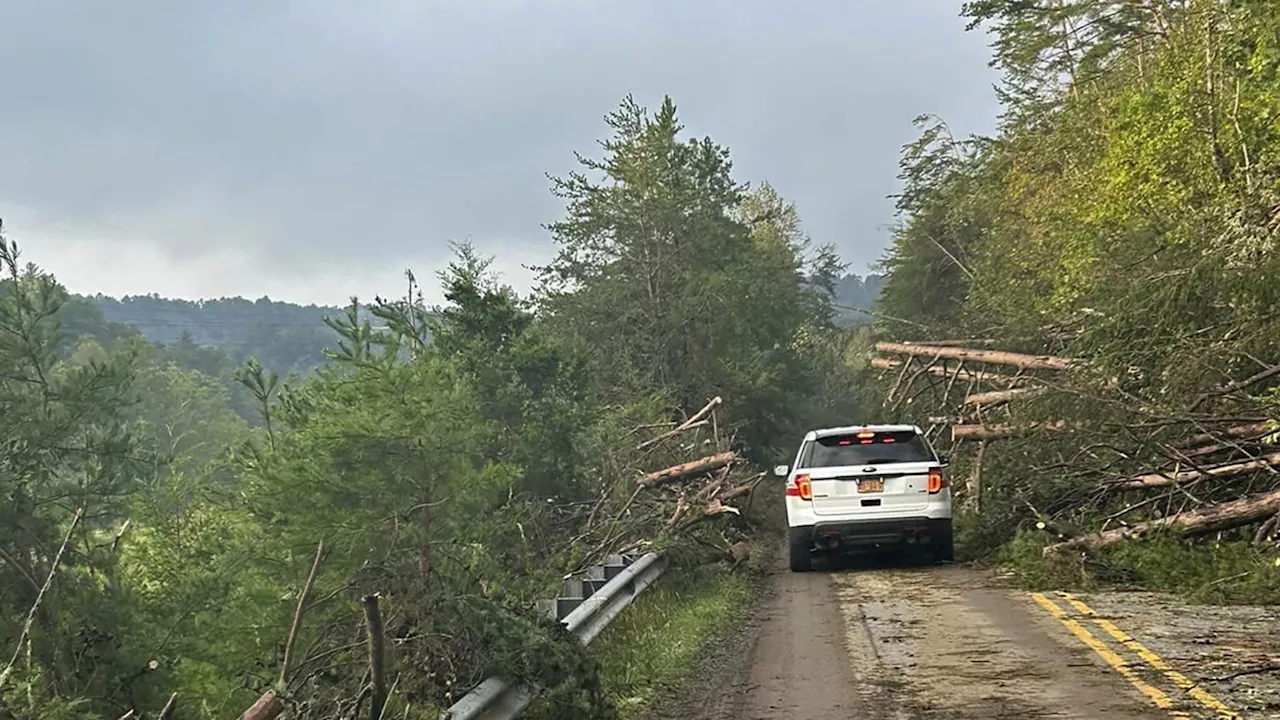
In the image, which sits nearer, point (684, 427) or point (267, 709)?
point (267, 709)

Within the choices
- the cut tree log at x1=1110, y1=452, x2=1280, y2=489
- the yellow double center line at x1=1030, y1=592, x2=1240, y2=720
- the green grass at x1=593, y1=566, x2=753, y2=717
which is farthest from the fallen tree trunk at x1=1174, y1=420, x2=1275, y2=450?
the green grass at x1=593, y1=566, x2=753, y2=717

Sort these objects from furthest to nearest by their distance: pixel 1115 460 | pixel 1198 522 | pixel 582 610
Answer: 1. pixel 1115 460
2. pixel 1198 522
3. pixel 582 610

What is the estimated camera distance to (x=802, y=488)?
1516cm

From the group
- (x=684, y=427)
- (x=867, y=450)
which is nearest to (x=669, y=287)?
(x=684, y=427)

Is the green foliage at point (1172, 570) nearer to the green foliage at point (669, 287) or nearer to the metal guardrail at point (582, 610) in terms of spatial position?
the metal guardrail at point (582, 610)

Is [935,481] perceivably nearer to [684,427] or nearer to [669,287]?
[684,427]

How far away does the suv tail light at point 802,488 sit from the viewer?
49.5 feet

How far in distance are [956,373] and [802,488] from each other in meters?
7.43

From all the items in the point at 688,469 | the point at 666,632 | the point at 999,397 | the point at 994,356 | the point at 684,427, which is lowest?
the point at 666,632

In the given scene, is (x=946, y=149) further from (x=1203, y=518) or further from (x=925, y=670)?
(x=925, y=670)

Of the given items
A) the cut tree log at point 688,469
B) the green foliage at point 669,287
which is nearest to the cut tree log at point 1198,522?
the cut tree log at point 688,469

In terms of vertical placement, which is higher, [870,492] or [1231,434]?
[1231,434]

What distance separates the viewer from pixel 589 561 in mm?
16766

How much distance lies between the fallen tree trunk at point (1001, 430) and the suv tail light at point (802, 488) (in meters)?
3.38
